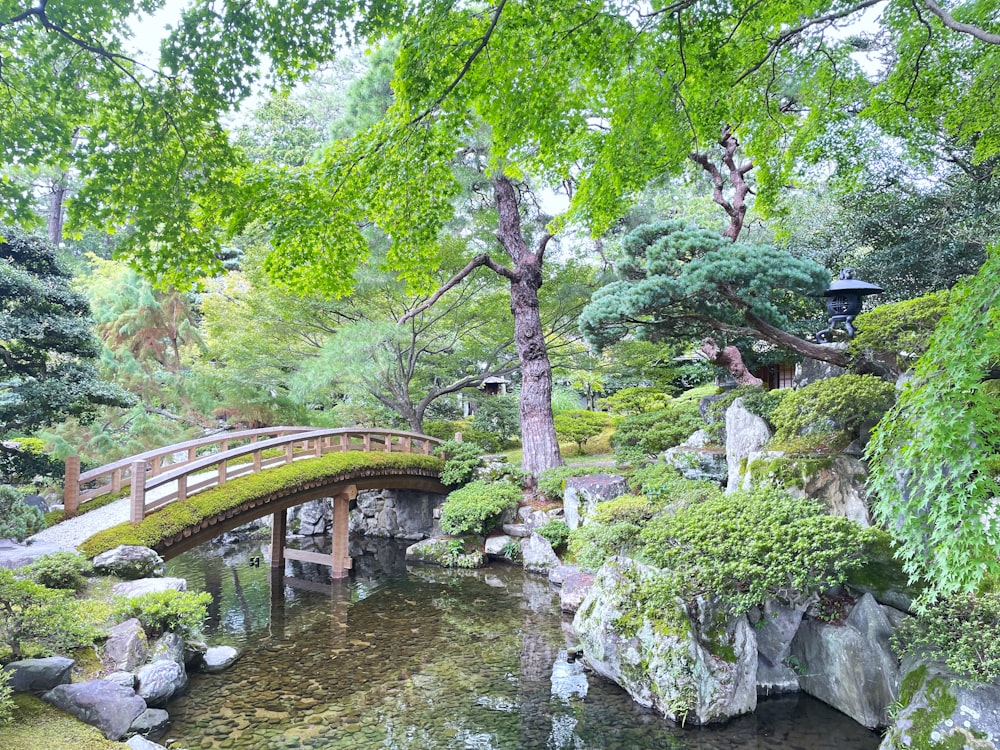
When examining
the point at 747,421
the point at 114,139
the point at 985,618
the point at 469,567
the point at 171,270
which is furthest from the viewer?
the point at 469,567

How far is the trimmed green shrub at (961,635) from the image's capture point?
423 cm

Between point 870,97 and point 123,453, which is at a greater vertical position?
point 870,97

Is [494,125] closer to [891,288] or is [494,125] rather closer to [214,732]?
[214,732]

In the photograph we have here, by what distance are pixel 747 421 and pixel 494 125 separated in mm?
5861

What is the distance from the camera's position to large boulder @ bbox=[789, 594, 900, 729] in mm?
5258

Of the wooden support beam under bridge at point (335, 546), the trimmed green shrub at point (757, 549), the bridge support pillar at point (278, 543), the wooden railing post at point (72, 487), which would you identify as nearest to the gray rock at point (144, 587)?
the wooden railing post at point (72, 487)

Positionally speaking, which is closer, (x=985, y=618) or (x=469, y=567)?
(x=985, y=618)

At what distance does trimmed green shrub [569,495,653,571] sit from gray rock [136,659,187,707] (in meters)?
4.78

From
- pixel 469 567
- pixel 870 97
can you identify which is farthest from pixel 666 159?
pixel 469 567

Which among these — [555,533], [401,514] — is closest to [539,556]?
[555,533]

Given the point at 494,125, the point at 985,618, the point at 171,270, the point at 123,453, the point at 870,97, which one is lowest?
the point at 985,618

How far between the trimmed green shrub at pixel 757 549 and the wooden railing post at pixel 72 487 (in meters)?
8.01

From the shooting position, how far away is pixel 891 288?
10734 millimetres

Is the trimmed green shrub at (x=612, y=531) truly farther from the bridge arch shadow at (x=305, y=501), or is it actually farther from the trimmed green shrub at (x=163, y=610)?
the bridge arch shadow at (x=305, y=501)
